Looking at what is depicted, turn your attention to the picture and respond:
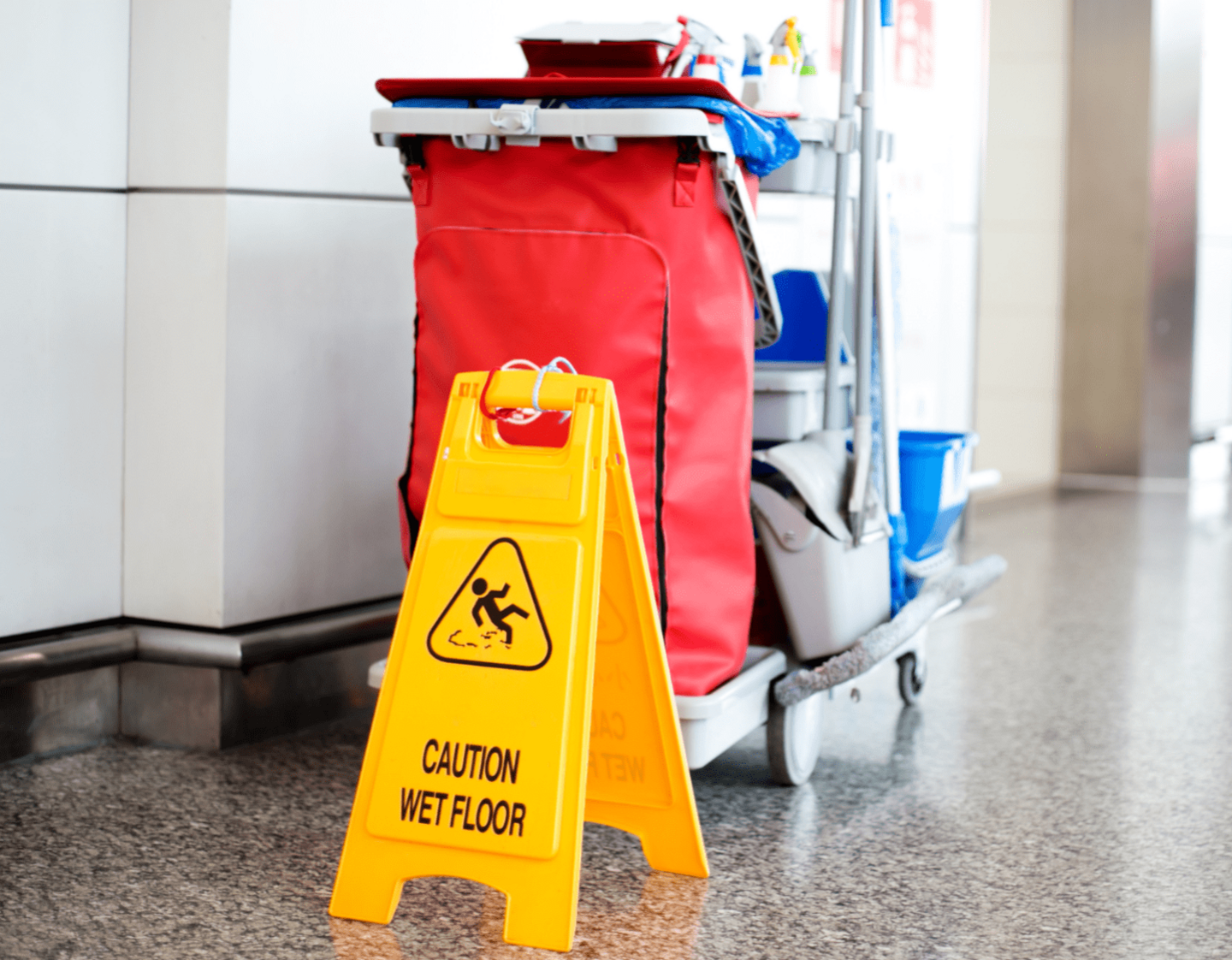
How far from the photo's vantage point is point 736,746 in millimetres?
2676

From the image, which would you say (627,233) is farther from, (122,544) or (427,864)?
(122,544)

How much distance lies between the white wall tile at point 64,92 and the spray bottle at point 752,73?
42.7 inches

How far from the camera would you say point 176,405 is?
2533mm

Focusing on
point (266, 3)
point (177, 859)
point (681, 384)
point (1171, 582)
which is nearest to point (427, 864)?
point (177, 859)

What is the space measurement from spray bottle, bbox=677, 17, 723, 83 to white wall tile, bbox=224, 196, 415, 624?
27.9 inches

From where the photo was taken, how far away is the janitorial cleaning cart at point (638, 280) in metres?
2.00

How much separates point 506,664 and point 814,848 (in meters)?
0.65

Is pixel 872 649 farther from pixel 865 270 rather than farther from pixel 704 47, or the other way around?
pixel 704 47

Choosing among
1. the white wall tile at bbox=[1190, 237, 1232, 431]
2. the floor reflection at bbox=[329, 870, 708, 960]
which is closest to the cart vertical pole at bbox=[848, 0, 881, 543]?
the floor reflection at bbox=[329, 870, 708, 960]

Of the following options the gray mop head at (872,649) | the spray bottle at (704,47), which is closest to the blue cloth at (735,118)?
the spray bottle at (704,47)

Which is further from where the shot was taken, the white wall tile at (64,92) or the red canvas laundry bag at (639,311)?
the white wall tile at (64,92)

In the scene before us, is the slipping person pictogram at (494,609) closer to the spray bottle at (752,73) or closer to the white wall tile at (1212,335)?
the spray bottle at (752,73)

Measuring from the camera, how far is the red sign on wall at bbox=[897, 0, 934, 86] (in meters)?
4.88

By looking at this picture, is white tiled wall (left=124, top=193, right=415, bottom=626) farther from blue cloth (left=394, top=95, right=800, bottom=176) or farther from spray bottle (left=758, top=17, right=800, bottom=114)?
spray bottle (left=758, top=17, right=800, bottom=114)
